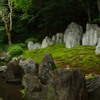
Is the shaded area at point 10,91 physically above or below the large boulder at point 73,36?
below

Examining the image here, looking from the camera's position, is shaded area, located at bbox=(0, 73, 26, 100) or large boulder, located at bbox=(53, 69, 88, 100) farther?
shaded area, located at bbox=(0, 73, 26, 100)

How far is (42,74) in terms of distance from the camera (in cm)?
919

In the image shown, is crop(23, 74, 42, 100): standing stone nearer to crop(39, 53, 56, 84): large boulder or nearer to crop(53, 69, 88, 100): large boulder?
crop(39, 53, 56, 84): large boulder

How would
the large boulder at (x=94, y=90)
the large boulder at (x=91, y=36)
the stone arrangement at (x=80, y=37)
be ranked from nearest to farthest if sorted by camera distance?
the large boulder at (x=94, y=90) < the large boulder at (x=91, y=36) < the stone arrangement at (x=80, y=37)

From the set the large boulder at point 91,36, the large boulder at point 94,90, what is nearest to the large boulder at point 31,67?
the large boulder at point 94,90

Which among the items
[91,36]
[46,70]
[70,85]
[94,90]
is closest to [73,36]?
[91,36]

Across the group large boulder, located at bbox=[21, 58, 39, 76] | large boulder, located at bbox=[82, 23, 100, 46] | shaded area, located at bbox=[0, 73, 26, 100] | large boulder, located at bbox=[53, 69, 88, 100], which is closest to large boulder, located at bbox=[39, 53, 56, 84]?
large boulder, located at bbox=[21, 58, 39, 76]

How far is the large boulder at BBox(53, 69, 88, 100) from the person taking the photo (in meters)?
5.59

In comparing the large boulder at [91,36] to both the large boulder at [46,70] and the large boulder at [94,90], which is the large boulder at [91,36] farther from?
the large boulder at [94,90]

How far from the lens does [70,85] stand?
5.66 m

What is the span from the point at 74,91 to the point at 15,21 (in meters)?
27.0

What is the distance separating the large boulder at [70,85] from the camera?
5.59 metres

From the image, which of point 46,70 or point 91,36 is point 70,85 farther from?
point 91,36

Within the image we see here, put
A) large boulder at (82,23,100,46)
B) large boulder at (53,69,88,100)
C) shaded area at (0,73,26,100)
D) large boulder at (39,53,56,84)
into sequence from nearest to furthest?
large boulder at (53,69,88,100) < shaded area at (0,73,26,100) < large boulder at (39,53,56,84) < large boulder at (82,23,100,46)
